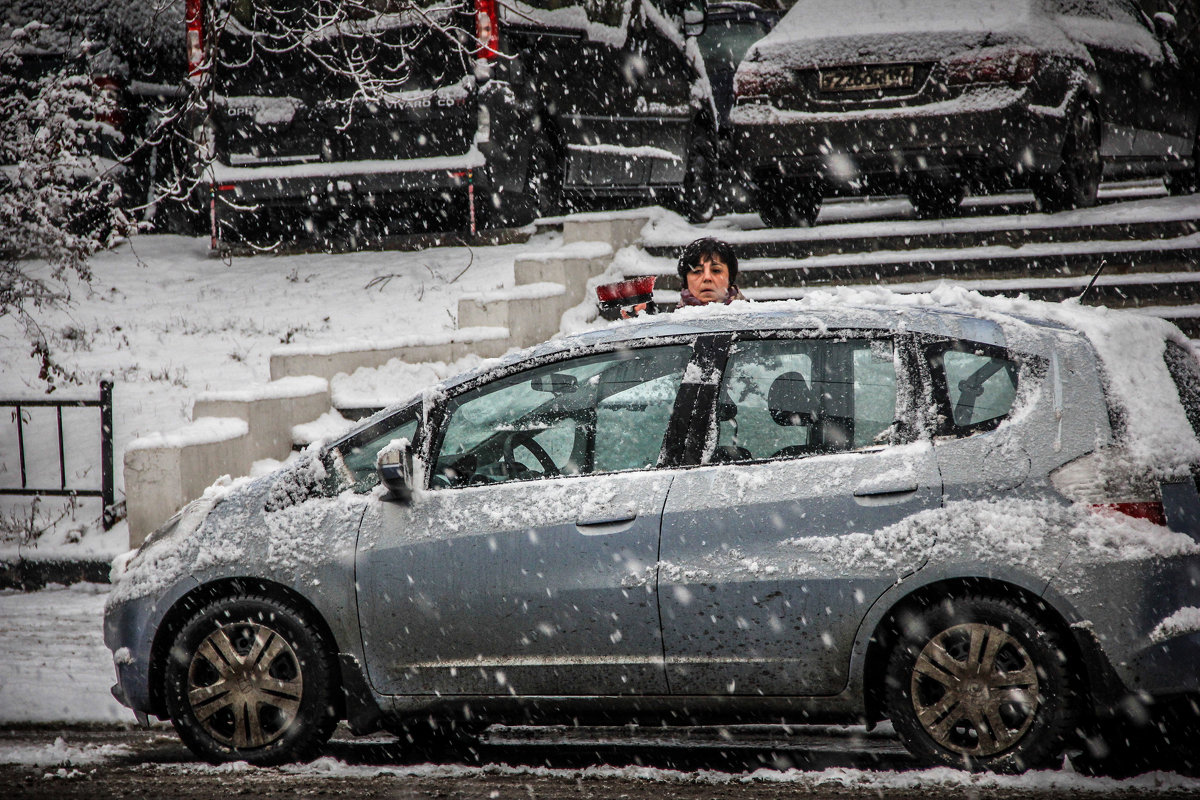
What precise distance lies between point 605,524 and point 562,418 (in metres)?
0.50

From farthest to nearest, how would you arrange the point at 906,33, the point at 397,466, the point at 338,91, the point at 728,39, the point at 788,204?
1. the point at 728,39
2. the point at 788,204
3. the point at 338,91
4. the point at 906,33
5. the point at 397,466

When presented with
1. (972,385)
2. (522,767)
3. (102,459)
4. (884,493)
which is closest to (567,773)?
(522,767)

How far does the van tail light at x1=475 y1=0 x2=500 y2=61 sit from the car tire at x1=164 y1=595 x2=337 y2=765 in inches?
236

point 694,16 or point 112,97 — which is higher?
point 694,16

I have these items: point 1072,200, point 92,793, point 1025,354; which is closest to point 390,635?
point 92,793

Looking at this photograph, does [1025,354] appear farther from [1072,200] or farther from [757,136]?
[1072,200]

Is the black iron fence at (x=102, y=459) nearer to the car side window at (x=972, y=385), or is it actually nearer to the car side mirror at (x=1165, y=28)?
the car side window at (x=972, y=385)

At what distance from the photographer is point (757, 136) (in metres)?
9.90

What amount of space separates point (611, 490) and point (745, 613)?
2.05 ft

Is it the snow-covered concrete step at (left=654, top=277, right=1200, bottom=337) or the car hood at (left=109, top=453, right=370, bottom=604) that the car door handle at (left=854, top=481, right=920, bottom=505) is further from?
the snow-covered concrete step at (left=654, top=277, right=1200, bottom=337)

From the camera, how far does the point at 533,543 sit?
445cm

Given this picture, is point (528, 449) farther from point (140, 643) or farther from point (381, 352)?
point (381, 352)

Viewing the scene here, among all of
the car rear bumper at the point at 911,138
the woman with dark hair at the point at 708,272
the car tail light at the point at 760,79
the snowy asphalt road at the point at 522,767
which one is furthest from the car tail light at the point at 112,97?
the snowy asphalt road at the point at 522,767

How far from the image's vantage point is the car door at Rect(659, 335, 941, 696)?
164 inches
